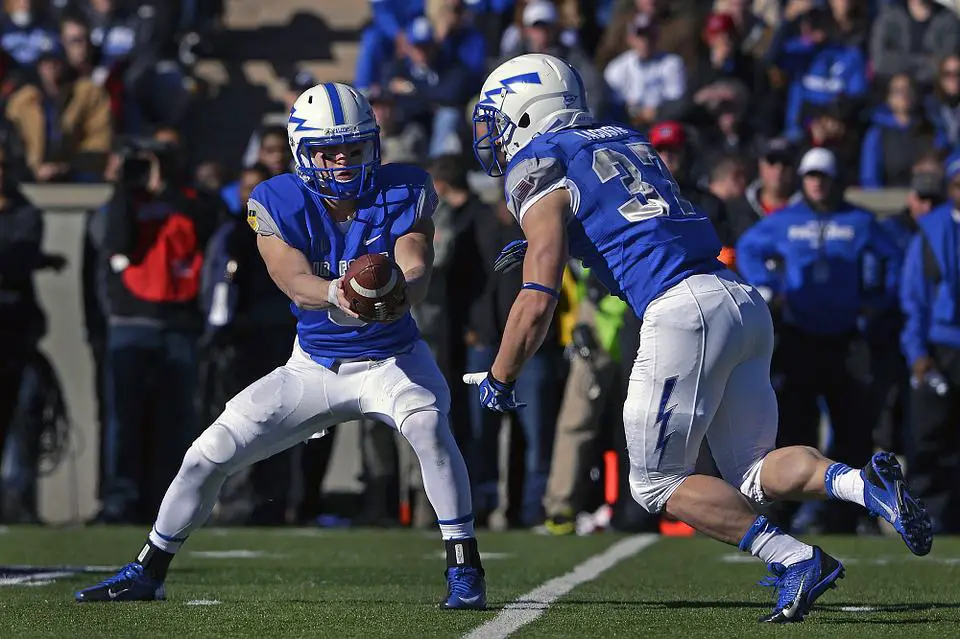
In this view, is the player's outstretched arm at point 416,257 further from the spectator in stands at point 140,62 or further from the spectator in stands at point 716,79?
the spectator in stands at point 140,62

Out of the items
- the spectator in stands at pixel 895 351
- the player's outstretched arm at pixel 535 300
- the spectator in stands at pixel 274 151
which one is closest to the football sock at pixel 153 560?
the player's outstretched arm at pixel 535 300

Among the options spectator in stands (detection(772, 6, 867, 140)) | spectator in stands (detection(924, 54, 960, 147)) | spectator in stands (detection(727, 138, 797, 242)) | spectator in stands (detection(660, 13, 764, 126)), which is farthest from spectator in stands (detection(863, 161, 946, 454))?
spectator in stands (detection(772, 6, 867, 140))

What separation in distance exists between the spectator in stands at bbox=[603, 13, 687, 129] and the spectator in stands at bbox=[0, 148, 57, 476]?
410 centimetres

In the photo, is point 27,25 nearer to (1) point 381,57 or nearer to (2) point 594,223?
(1) point 381,57

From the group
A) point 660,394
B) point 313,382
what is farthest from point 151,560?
point 660,394

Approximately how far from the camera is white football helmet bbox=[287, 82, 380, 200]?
19.8 ft

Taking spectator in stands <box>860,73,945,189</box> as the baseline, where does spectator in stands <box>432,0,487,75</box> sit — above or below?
above

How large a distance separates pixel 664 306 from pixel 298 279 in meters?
1.23

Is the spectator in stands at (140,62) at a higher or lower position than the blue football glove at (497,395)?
higher

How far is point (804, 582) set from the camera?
5.27 metres

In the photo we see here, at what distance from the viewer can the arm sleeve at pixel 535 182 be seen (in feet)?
17.8

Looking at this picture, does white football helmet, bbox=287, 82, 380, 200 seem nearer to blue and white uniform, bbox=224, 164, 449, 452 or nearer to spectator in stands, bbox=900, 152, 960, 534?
blue and white uniform, bbox=224, 164, 449, 452

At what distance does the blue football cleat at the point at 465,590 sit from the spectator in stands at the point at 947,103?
732cm

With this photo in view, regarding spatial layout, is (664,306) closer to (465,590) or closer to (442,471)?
(442,471)
